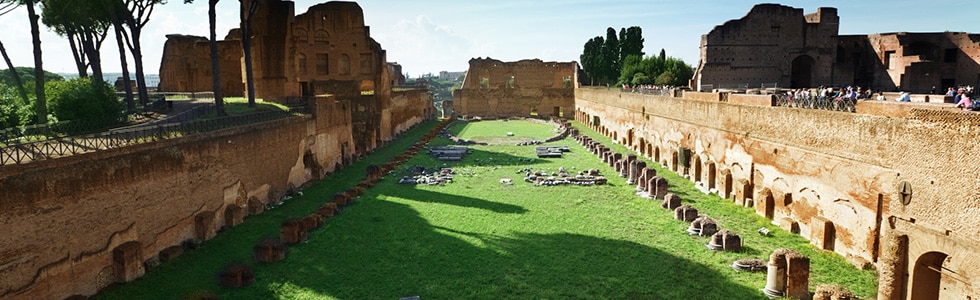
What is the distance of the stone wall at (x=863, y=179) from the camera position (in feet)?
26.2

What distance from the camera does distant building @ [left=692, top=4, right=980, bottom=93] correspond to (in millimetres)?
28089

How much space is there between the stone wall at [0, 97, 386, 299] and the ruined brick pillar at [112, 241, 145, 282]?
0.05 ft

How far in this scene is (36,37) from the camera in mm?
14031

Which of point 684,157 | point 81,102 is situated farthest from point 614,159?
point 81,102

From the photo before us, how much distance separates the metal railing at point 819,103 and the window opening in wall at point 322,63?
22.5 m

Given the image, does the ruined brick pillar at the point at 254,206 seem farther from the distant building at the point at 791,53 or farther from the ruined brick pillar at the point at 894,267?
the distant building at the point at 791,53

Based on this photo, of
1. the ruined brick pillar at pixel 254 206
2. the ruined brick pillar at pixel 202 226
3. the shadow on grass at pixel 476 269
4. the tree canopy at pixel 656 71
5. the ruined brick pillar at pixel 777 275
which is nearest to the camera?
the ruined brick pillar at pixel 777 275

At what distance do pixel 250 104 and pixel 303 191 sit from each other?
18.8 feet

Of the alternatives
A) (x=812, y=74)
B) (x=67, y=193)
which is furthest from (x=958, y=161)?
(x=812, y=74)

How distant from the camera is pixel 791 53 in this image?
3022 centimetres

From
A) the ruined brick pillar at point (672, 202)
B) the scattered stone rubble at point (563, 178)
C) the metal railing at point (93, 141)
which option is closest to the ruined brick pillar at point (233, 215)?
the metal railing at point (93, 141)

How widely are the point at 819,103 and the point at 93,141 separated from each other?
14.2 m

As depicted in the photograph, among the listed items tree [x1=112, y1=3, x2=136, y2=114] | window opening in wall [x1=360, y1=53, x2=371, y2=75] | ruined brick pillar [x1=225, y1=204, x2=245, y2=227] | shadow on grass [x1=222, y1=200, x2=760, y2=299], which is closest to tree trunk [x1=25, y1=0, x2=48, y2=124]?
tree [x1=112, y1=3, x2=136, y2=114]

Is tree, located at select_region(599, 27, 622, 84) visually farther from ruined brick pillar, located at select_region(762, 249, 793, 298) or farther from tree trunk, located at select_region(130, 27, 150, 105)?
ruined brick pillar, located at select_region(762, 249, 793, 298)
